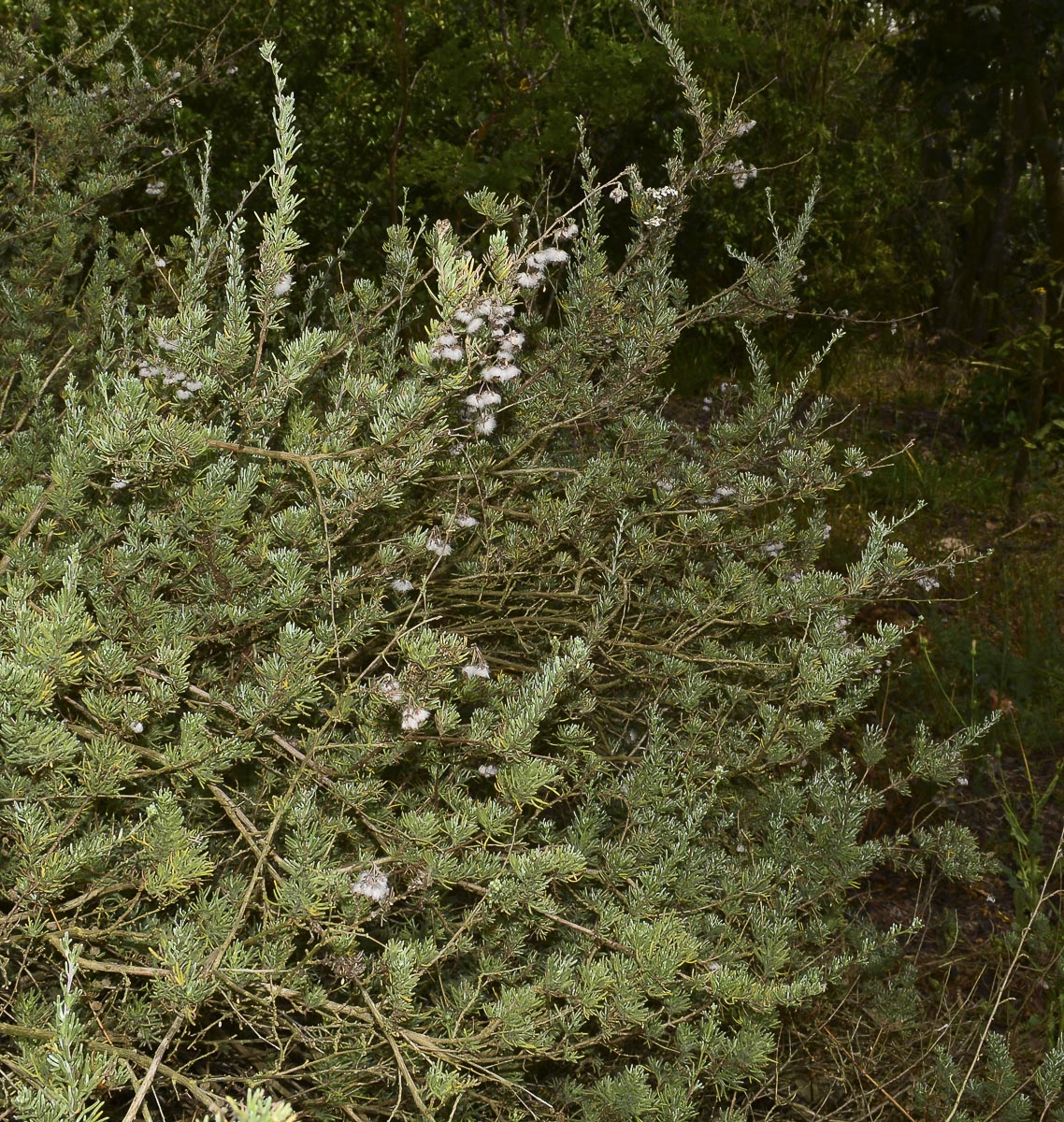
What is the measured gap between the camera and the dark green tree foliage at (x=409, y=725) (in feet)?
4.98

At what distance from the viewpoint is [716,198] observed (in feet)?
27.9

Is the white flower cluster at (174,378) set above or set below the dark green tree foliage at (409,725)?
above

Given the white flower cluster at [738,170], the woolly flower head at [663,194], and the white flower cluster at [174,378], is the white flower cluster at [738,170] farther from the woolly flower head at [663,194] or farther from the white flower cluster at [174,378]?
the white flower cluster at [174,378]

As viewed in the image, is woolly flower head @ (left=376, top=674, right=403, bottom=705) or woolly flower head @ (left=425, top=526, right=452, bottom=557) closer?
woolly flower head @ (left=376, top=674, right=403, bottom=705)

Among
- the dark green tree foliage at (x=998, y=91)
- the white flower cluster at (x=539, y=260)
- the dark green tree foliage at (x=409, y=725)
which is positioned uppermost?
the white flower cluster at (x=539, y=260)

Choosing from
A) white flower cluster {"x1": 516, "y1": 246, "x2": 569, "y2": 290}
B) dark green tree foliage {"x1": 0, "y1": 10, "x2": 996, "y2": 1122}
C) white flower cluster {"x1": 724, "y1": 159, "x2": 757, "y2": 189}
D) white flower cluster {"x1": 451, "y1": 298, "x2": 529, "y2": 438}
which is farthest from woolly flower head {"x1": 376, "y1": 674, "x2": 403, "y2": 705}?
white flower cluster {"x1": 724, "y1": 159, "x2": 757, "y2": 189}

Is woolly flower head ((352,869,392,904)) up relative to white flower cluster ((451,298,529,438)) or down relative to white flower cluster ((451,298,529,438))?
down


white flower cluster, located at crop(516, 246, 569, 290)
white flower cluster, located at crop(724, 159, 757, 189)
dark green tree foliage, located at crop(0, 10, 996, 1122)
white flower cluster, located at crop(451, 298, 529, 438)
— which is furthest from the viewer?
white flower cluster, located at crop(724, 159, 757, 189)

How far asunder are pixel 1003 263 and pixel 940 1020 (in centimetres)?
744

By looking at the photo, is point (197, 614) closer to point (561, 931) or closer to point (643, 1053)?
point (561, 931)

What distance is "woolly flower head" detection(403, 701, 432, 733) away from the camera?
1.58m

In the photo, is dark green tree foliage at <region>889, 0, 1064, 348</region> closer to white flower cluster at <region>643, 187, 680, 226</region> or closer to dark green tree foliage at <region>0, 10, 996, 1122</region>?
white flower cluster at <region>643, 187, 680, 226</region>

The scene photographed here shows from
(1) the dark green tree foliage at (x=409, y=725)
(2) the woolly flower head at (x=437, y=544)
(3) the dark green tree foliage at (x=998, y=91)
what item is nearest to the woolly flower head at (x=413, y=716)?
(1) the dark green tree foliage at (x=409, y=725)

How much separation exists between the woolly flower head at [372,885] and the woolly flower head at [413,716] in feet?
0.62
